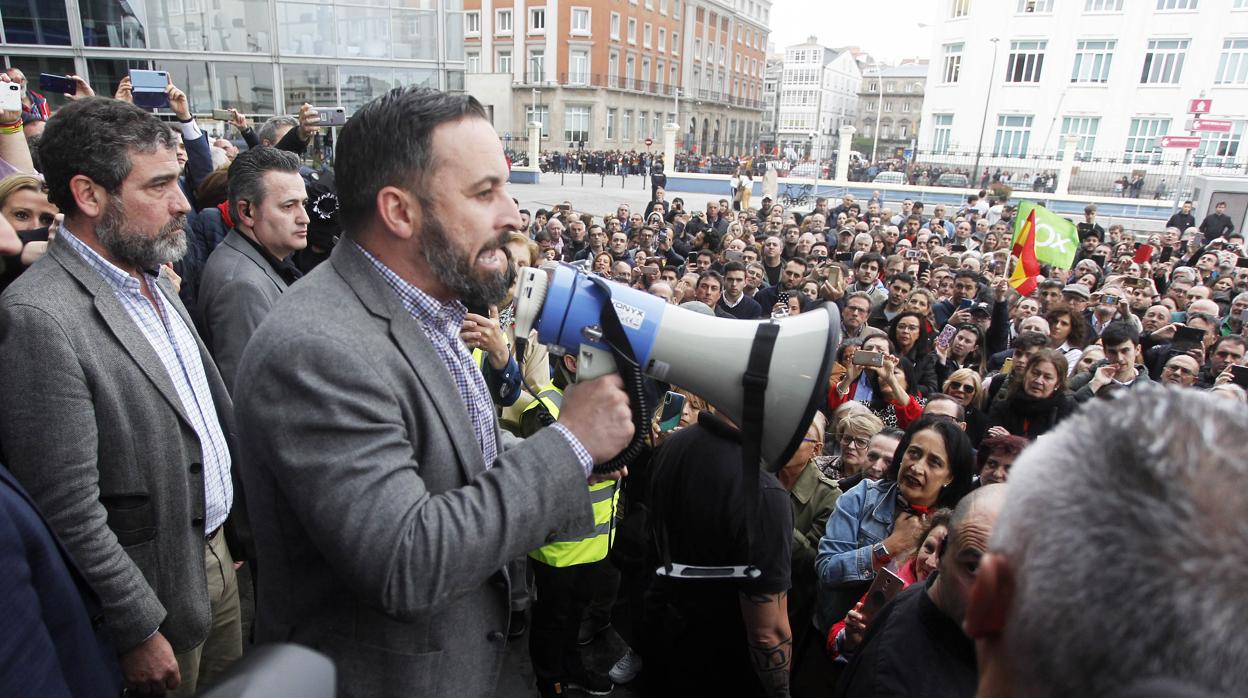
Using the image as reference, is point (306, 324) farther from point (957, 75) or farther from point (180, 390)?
point (957, 75)

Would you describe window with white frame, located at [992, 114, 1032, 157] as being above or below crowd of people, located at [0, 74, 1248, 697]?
above

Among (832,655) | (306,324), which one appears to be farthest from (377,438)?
(832,655)

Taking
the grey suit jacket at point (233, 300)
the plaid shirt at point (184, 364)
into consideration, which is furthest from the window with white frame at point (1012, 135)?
the plaid shirt at point (184, 364)

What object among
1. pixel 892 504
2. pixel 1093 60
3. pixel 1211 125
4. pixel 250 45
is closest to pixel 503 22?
pixel 1093 60

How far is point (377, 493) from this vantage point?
3.53 ft

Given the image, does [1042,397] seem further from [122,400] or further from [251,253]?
[122,400]

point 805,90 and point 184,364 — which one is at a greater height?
point 805,90

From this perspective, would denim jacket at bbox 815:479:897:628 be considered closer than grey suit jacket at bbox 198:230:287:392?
No

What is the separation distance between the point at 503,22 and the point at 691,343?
54.3 meters

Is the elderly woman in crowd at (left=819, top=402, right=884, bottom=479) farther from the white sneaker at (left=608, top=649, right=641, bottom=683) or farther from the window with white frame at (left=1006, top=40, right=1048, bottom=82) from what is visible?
the window with white frame at (left=1006, top=40, right=1048, bottom=82)

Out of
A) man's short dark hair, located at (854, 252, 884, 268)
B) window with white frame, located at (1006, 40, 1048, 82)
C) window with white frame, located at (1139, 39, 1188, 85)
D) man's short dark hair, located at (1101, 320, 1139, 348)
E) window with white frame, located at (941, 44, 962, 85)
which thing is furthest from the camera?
window with white frame, located at (941, 44, 962, 85)

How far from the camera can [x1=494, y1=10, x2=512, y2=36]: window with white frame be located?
4909cm

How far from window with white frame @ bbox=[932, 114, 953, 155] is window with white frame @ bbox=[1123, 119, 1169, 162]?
27.8 ft

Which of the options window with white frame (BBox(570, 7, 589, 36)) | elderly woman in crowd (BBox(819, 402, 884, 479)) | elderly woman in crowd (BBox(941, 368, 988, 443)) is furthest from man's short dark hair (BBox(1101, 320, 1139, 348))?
window with white frame (BBox(570, 7, 589, 36))
